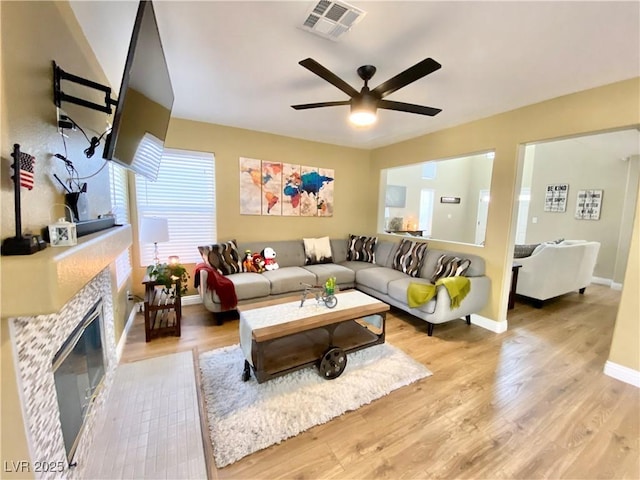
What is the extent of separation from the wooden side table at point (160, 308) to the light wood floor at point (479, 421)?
109mm

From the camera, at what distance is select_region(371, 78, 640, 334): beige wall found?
222 centimetres

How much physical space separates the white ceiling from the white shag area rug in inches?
97.2

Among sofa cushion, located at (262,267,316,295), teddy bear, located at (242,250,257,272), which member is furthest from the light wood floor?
teddy bear, located at (242,250,257,272)

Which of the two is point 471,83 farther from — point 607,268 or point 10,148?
point 607,268

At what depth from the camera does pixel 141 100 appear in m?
1.34

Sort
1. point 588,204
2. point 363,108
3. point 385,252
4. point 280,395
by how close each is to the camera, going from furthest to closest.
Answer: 1. point 588,204
2. point 385,252
3. point 363,108
4. point 280,395

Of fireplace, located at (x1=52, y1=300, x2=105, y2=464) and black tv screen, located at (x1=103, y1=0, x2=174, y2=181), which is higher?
black tv screen, located at (x1=103, y1=0, x2=174, y2=181)

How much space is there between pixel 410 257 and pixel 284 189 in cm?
216

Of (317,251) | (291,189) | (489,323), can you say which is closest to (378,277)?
(317,251)

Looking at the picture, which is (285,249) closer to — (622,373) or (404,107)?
(404,107)

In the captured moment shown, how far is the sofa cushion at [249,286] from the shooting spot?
3123 millimetres

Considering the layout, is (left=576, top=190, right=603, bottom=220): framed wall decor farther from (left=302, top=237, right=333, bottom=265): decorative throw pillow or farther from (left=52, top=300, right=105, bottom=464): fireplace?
(left=52, top=300, right=105, bottom=464): fireplace

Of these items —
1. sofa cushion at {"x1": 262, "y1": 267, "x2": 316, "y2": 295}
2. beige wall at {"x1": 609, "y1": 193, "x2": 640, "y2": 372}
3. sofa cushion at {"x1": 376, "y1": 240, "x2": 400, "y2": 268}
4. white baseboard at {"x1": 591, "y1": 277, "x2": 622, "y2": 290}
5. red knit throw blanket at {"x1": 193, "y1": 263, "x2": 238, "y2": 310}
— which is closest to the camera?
beige wall at {"x1": 609, "y1": 193, "x2": 640, "y2": 372}

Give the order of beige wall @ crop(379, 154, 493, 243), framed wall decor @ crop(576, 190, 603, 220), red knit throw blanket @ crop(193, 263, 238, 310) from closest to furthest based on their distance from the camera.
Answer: red knit throw blanket @ crop(193, 263, 238, 310), framed wall decor @ crop(576, 190, 603, 220), beige wall @ crop(379, 154, 493, 243)
